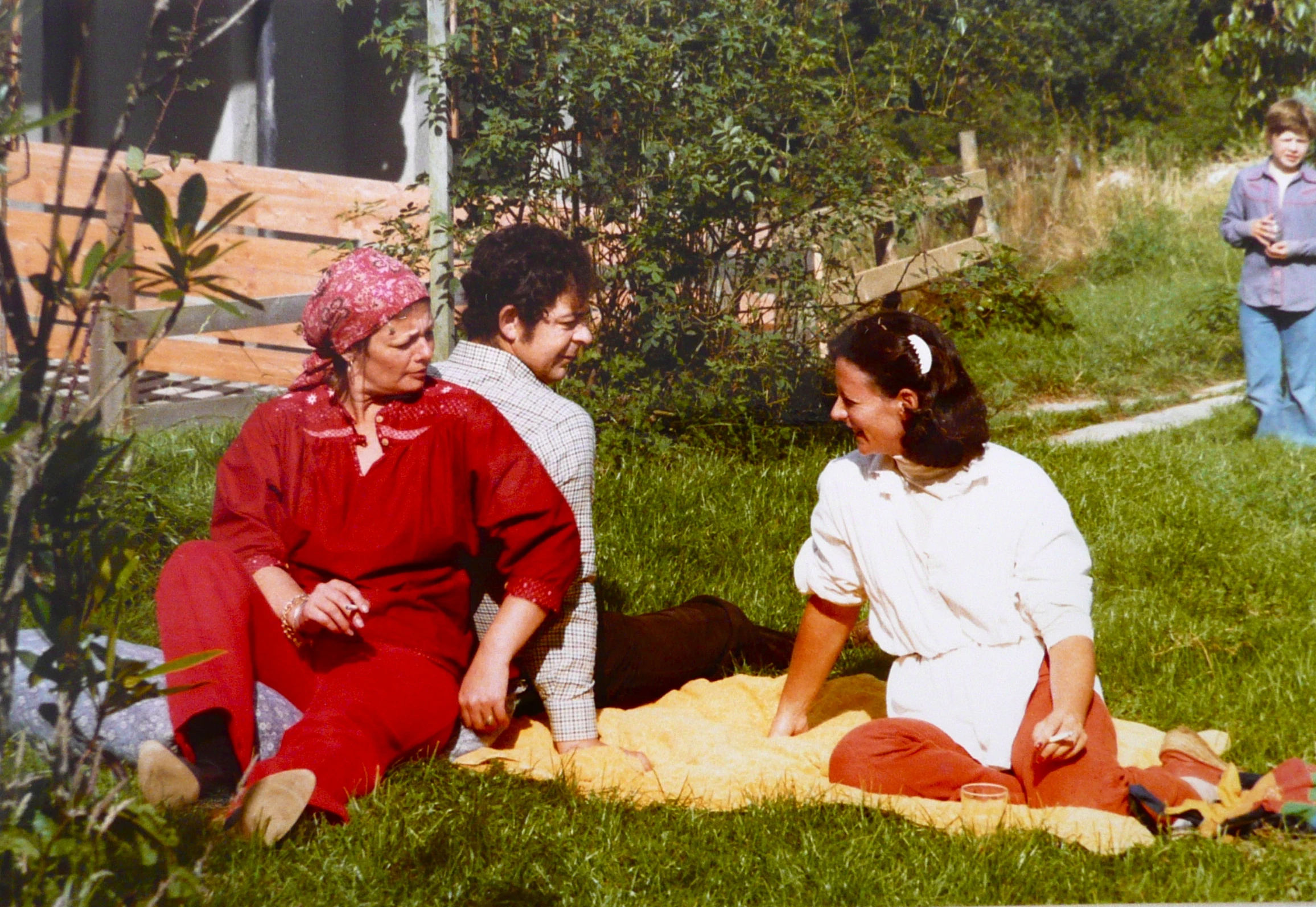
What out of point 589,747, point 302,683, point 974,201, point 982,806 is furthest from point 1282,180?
point 302,683

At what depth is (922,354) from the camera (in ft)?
11.0

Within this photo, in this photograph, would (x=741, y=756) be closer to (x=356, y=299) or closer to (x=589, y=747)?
(x=589, y=747)

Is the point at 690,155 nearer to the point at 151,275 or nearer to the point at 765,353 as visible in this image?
the point at 765,353

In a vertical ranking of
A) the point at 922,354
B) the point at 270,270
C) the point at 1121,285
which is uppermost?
the point at 270,270

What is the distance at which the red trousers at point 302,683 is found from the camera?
3053mm

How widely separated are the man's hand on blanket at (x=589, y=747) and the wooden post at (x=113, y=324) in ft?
5.67

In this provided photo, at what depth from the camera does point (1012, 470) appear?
340 centimetres

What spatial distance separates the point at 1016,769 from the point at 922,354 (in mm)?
1002

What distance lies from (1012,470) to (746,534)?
6.22 ft

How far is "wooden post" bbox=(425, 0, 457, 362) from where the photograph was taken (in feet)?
18.0

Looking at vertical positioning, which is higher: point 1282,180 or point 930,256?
point 1282,180

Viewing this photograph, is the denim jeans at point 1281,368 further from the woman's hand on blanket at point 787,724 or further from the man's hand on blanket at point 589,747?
the man's hand on blanket at point 589,747

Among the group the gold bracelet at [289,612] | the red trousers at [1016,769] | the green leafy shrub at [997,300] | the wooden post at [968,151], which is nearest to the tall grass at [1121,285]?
the green leafy shrub at [997,300]

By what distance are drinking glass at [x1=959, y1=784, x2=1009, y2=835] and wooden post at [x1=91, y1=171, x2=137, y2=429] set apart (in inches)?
77.1
